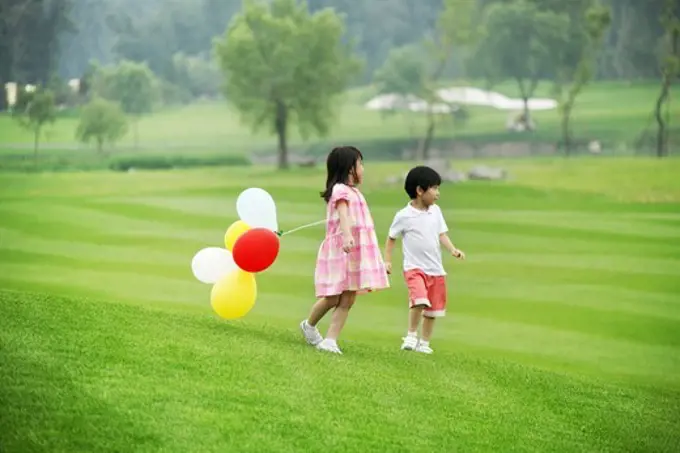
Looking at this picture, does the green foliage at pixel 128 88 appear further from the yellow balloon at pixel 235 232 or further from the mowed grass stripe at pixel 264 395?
the yellow balloon at pixel 235 232

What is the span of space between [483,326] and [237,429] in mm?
3913

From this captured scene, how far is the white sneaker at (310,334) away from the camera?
5656mm

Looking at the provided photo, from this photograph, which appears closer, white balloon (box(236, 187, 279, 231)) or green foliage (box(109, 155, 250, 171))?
white balloon (box(236, 187, 279, 231))

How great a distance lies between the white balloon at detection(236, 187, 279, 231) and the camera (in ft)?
18.5

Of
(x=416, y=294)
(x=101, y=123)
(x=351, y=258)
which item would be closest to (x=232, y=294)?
(x=351, y=258)

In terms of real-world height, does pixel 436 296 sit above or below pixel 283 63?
below

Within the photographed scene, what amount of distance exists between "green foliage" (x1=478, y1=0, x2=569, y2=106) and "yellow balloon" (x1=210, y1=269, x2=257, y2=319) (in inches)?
226

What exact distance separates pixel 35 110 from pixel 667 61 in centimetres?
489

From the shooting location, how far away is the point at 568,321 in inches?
318

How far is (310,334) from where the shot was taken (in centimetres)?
566

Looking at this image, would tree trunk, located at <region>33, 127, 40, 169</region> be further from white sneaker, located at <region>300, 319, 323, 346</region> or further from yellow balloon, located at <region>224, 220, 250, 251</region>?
white sneaker, located at <region>300, 319, 323, 346</region>

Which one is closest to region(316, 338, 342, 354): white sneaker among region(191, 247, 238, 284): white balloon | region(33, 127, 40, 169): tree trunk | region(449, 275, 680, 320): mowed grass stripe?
region(191, 247, 238, 284): white balloon

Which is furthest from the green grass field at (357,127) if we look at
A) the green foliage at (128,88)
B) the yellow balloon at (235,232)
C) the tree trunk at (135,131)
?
the yellow balloon at (235,232)

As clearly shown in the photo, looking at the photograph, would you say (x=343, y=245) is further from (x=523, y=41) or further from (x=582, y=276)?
(x=523, y=41)
